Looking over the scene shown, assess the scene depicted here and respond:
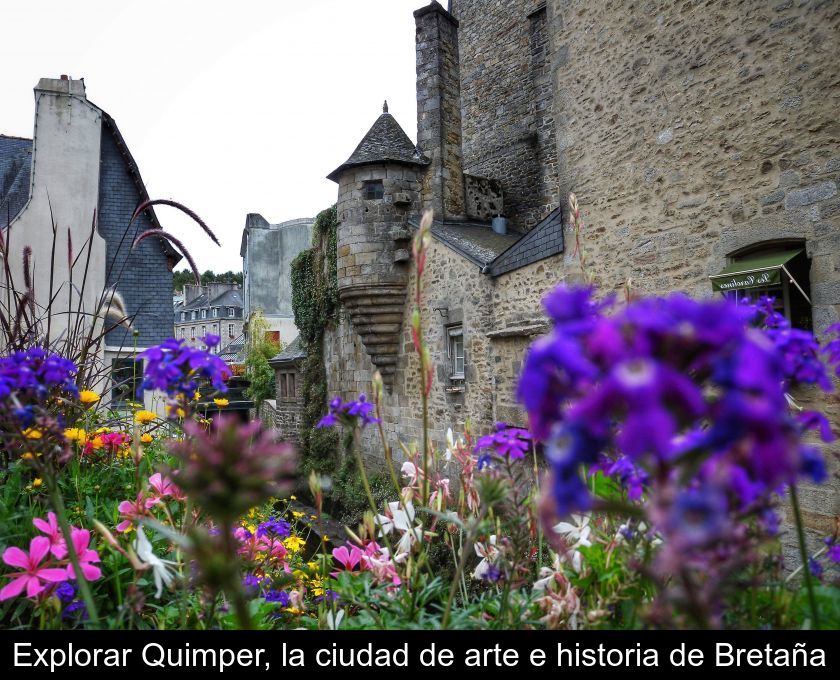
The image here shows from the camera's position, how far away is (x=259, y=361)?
23.2 meters

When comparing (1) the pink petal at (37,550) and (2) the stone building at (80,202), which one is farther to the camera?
(2) the stone building at (80,202)

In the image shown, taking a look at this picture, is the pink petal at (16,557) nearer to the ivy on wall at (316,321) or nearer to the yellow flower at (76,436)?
the yellow flower at (76,436)

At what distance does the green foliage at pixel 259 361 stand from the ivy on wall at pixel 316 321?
600cm

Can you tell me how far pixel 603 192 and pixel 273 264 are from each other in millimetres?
26248

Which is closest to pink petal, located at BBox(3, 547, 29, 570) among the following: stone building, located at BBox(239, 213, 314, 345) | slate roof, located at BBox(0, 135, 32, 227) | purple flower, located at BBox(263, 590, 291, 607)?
purple flower, located at BBox(263, 590, 291, 607)

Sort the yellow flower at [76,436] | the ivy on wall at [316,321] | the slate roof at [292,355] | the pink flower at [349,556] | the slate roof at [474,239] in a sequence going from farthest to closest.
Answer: the slate roof at [292,355] < the ivy on wall at [316,321] < the slate roof at [474,239] < the yellow flower at [76,436] < the pink flower at [349,556]

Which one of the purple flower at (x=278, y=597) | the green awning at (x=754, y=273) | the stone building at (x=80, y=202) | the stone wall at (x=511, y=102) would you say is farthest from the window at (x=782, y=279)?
the stone building at (x=80, y=202)

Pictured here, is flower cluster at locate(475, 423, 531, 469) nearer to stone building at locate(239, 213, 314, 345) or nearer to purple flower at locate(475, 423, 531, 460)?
purple flower at locate(475, 423, 531, 460)

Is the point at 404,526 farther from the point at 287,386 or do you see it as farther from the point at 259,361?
the point at 259,361

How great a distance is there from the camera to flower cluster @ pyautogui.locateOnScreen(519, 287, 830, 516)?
0.57 metres

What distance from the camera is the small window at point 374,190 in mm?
11289

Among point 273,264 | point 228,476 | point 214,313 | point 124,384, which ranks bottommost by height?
point 228,476

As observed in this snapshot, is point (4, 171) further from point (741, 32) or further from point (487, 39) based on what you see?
point (741, 32)

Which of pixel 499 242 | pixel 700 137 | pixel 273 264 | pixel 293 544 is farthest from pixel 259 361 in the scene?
pixel 293 544
